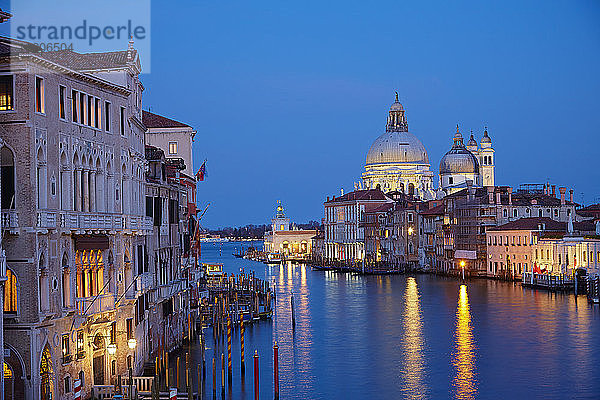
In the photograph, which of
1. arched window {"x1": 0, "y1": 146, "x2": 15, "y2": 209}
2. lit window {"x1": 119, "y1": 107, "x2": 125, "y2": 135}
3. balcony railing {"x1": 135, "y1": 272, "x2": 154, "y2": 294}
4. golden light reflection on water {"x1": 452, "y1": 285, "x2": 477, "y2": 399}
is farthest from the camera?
golden light reflection on water {"x1": 452, "y1": 285, "x2": 477, "y2": 399}

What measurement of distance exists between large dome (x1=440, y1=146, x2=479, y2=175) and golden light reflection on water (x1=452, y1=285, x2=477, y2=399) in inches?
2284

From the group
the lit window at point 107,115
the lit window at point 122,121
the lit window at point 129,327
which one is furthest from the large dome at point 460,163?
the lit window at point 107,115

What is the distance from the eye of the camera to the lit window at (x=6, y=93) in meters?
15.3

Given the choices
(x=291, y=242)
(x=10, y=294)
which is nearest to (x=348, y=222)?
(x=291, y=242)

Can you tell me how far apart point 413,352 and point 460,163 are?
231 feet

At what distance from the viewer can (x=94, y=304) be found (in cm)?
1734

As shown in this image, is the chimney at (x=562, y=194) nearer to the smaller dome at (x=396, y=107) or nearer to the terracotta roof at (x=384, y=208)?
the terracotta roof at (x=384, y=208)

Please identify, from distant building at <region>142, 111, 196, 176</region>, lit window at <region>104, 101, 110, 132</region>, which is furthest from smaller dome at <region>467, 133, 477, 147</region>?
lit window at <region>104, 101, 110, 132</region>

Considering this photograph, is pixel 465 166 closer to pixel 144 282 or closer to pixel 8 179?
pixel 144 282

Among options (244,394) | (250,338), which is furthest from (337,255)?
(244,394)

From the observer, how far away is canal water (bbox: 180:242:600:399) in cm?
2297

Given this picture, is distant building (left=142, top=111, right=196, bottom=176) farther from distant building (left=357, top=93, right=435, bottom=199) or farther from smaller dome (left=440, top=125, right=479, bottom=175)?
Result: distant building (left=357, top=93, right=435, bottom=199)

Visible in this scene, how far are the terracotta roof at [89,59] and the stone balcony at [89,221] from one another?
8.26 feet

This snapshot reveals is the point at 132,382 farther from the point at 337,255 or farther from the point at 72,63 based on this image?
the point at 337,255
